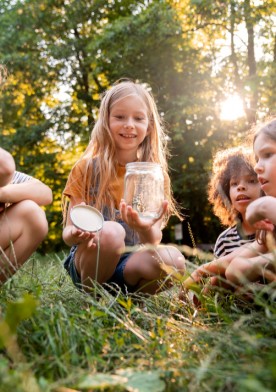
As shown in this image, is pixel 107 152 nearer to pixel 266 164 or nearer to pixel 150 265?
pixel 150 265

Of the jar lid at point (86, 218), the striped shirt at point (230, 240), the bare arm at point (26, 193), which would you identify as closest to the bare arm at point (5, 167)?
the bare arm at point (26, 193)

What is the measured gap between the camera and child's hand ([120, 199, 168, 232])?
2.19 meters

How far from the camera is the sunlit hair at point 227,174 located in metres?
2.86

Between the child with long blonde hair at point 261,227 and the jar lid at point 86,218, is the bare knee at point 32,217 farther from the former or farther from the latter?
the child with long blonde hair at point 261,227

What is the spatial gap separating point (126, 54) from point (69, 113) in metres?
3.31

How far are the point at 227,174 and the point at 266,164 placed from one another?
0.80m

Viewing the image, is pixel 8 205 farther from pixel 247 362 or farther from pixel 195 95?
pixel 195 95

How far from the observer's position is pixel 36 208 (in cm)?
215

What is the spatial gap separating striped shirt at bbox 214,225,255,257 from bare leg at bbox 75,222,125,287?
57 cm

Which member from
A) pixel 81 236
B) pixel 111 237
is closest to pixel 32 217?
pixel 81 236

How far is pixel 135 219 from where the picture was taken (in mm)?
2221

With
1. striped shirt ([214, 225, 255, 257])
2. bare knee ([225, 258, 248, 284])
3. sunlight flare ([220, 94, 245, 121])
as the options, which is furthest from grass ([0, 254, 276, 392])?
sunlight flare ([220, 94, 245, 121])

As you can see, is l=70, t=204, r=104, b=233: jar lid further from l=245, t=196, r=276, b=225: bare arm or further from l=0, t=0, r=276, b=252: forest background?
l=0, t=0, r=276, b=252: forest background

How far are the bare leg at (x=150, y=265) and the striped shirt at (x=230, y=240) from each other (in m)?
0.32
